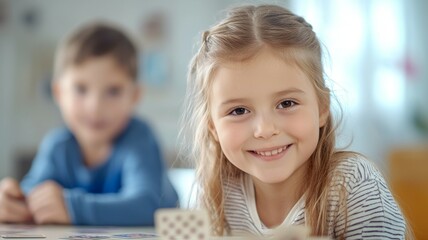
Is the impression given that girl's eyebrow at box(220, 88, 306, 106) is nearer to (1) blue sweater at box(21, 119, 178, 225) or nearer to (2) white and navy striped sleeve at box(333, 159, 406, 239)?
(2) white and navy striped sleeve at box(333, 159, 406, 239)

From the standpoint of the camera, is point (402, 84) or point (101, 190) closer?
point (101, 190)

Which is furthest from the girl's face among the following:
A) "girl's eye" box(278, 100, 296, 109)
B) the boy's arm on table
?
the boy's arm on table

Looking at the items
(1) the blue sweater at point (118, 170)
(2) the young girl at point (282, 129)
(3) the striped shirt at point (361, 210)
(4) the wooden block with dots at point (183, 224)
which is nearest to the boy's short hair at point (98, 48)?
(1) the blue sweater at point (118, 170)

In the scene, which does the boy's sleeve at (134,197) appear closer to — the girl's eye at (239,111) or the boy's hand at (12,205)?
the boy's hand at (12,205)

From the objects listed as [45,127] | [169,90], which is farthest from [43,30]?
[169,90]

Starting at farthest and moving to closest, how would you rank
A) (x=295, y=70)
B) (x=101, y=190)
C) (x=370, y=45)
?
1. (x=370, y=45)
2. (x=101, y=190)
3. (x=295, y=70)

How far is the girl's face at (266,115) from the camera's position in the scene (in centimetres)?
89

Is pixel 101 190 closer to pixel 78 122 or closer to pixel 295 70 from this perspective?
pixel 78 122

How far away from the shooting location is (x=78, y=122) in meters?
1.67

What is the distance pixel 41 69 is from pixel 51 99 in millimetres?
218

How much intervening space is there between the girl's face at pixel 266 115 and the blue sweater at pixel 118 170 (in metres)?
0.57

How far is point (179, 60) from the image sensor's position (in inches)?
178

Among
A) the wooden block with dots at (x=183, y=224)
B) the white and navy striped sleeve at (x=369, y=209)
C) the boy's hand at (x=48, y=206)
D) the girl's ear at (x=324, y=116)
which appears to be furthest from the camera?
the boy's hand at (x=48, y=206)

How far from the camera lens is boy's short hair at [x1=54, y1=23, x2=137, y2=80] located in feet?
5.46
